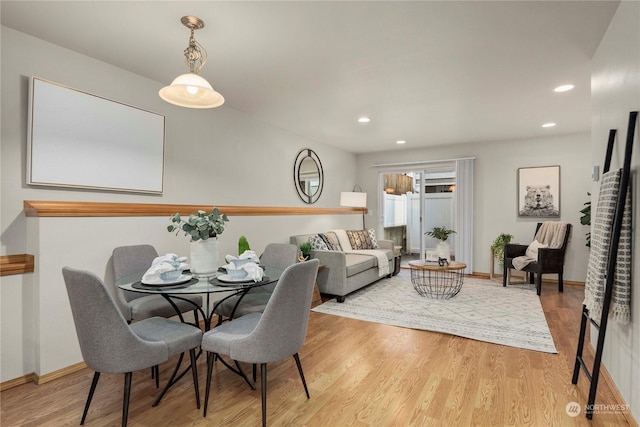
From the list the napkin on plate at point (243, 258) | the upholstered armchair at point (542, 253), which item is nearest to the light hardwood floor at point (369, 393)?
the napkin on plate at point (243, 258)

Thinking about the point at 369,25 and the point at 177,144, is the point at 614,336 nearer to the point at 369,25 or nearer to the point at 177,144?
the point at 369,25

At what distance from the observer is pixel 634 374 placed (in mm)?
1787

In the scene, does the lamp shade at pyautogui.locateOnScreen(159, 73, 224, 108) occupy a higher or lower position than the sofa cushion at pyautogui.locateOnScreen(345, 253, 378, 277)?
higher

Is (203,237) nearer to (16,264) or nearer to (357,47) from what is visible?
(16,264)

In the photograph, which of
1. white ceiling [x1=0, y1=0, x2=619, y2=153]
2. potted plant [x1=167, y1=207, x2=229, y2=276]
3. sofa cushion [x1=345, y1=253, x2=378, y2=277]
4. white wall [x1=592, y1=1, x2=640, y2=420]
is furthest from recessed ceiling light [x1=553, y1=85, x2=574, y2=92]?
potted plant [x1=167, y1=207, x2=229, y2=276]

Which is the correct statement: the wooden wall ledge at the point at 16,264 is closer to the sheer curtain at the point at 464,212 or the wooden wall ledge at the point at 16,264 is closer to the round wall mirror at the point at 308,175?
the round wall mirror at the point at 308,175

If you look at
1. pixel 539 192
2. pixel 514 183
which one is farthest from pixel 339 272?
pixel 539 192

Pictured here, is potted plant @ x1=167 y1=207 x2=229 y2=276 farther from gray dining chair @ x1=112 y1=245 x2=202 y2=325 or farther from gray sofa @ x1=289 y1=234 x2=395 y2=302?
gray sofa @ x1=289 y1=234 x2=395 y2=302

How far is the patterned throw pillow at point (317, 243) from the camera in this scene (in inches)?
190

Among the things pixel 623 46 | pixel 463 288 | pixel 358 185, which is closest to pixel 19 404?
pixel 623 46

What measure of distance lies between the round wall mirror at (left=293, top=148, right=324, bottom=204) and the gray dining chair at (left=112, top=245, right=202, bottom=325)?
8.98 ft

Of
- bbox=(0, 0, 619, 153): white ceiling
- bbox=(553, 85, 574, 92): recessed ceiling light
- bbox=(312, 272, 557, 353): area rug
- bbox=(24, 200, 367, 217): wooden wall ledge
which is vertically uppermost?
bbox=(553, 85, 574, 92): recessed ceiling light

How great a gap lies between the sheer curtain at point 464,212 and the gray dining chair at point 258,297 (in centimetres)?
410

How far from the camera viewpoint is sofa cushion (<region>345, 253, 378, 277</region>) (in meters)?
4.52
